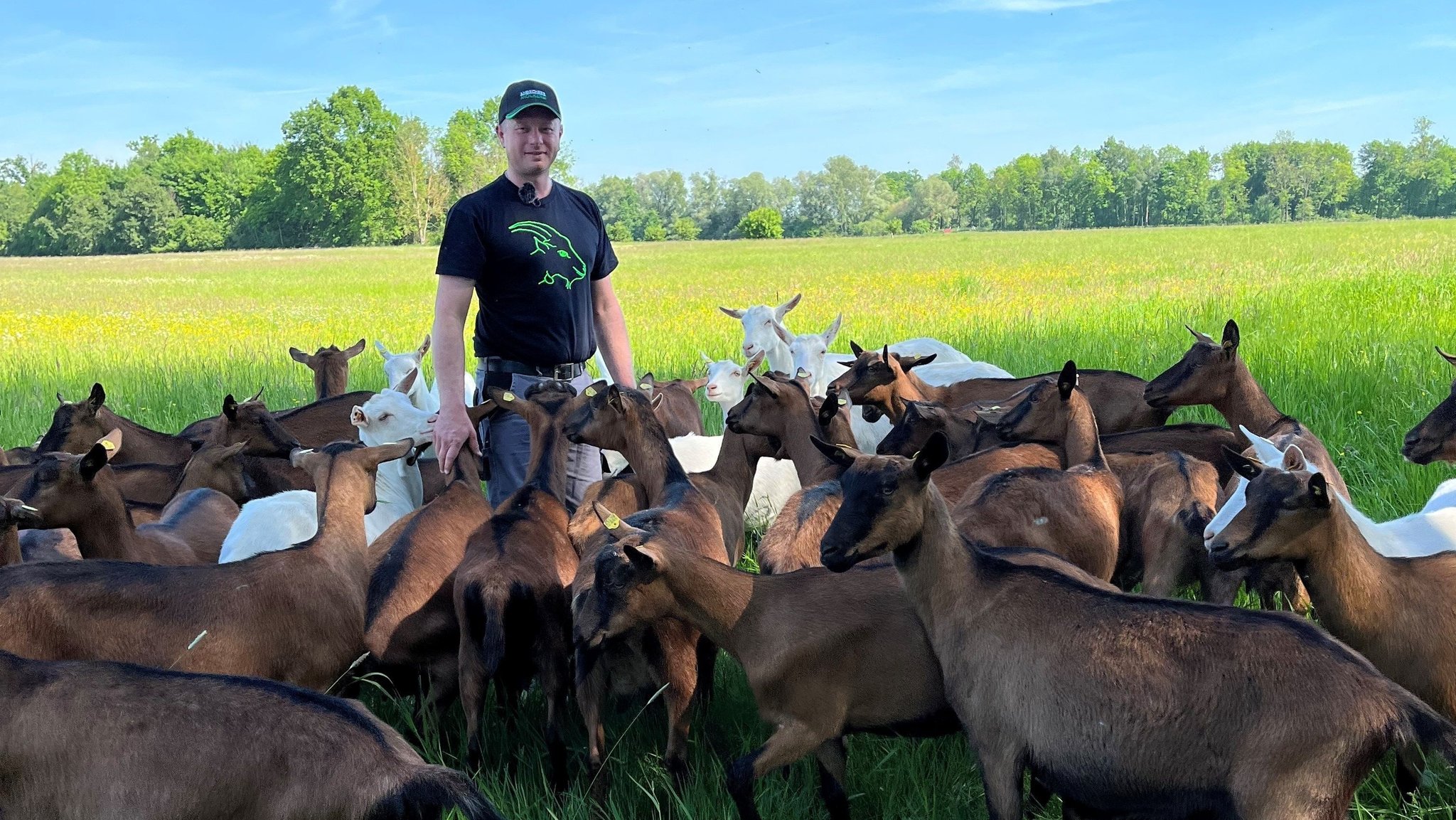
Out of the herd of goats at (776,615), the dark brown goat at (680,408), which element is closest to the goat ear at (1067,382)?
the herd of goats at (776,615)

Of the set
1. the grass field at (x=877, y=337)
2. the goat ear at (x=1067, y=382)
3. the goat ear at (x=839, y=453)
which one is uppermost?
the goat ear at (x=839, y=453)

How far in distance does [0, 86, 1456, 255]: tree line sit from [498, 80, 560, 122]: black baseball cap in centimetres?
8558

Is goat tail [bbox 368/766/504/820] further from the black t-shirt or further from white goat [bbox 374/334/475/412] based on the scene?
white goat [bbox 374/334/475/412]

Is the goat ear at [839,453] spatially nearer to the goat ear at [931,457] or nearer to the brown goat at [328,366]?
the goat ear at [931,457]

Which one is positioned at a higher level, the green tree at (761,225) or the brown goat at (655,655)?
the brown goat at (655,655)

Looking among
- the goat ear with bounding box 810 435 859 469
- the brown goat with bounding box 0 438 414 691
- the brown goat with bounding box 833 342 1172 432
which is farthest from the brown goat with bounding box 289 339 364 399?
the goat ear with bounding box 810 435 859 469

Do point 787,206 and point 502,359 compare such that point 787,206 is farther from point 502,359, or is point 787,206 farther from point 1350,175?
point 502,359

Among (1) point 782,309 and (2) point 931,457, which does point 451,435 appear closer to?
(2) point 931,457

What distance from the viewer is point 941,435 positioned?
11.4 feet

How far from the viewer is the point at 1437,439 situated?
563 centimetres

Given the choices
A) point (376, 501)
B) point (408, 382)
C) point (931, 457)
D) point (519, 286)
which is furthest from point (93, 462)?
point (931, 457)

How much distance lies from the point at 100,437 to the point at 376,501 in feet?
9.31

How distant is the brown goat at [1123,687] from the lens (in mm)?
2762

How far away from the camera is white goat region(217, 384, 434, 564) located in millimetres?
5379
